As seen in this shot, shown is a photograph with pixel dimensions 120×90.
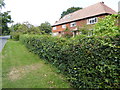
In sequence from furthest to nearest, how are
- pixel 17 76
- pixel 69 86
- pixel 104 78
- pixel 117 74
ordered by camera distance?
pixel 17 76 → pixel 69 86 → pixel 104 78 → pixel 117 74

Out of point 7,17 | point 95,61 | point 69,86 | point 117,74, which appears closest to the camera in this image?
point 117,74

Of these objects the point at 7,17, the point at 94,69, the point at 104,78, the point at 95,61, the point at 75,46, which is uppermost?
the point at 7,17

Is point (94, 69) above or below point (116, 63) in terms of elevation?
below

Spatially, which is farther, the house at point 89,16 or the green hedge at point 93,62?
the house at point 89,16

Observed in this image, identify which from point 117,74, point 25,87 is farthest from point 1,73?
point 117,74

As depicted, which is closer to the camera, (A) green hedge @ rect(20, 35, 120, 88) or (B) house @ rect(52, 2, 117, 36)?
(A) green hedge @ rect(20, 35, 120, 88)

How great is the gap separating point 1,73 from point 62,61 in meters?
2.76

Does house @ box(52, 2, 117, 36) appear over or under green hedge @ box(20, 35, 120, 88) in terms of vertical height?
over

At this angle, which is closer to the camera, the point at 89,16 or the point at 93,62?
the point at 93,62

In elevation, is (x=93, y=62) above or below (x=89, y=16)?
below

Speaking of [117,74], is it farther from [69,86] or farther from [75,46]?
[69,86]

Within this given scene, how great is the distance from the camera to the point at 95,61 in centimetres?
238

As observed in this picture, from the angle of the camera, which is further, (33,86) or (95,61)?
(33,86)

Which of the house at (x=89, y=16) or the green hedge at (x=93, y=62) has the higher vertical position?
the house at (x=89, y=16)
